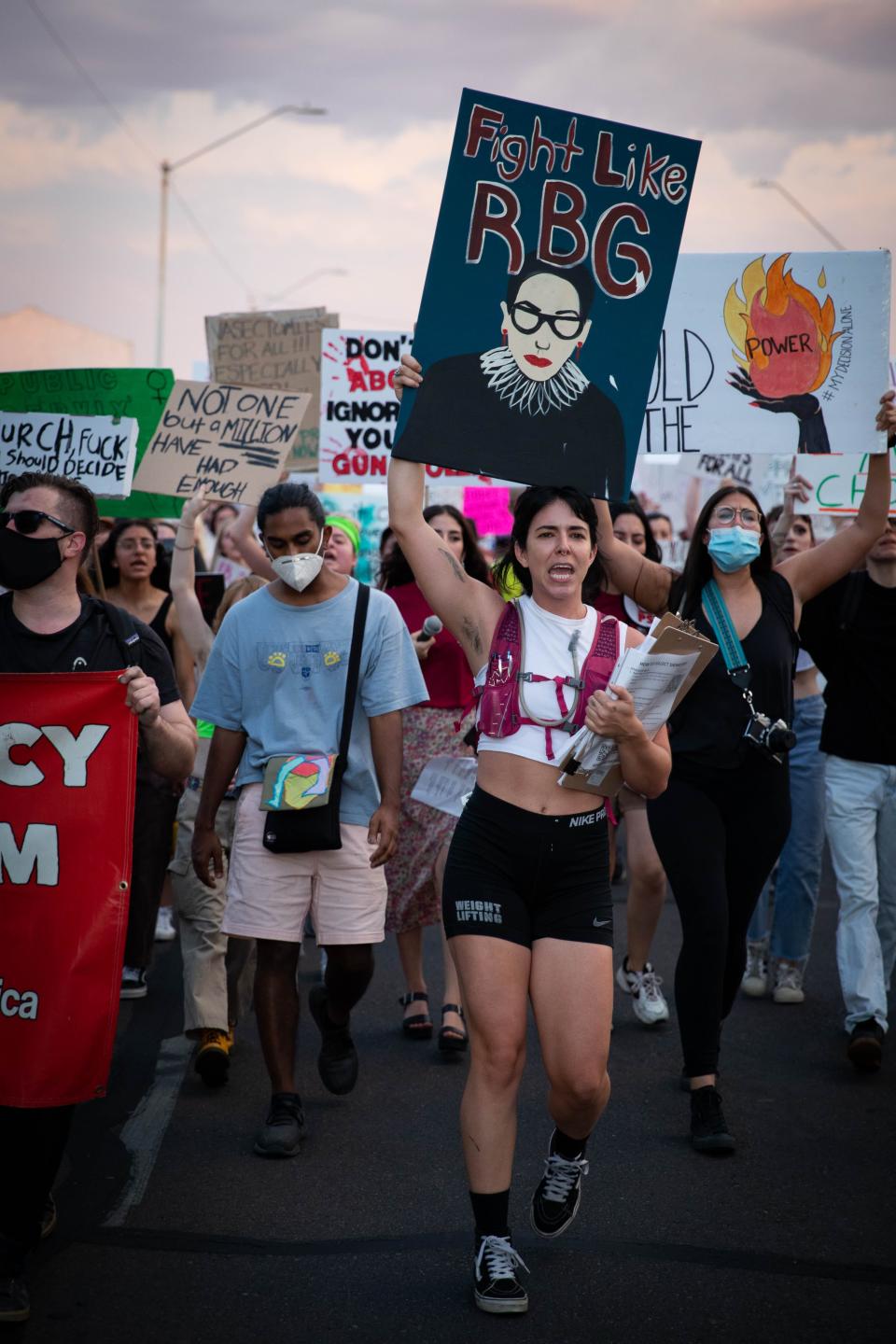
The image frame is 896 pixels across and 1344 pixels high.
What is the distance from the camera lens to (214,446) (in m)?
8.16

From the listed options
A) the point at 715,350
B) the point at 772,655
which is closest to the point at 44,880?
the point at 772,655

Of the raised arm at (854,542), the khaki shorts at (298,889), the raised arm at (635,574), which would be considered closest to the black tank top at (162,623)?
the khaki shorts at (298,889)

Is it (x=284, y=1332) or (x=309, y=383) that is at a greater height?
(x=309, y=383)

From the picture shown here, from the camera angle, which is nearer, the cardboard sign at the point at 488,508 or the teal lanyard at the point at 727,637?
the teal lanyard at the point at 727,637

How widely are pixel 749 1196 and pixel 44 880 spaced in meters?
2.40

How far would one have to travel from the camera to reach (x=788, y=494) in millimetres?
7281

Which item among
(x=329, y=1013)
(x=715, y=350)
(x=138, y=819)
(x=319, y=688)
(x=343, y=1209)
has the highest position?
(x=715, y=350)

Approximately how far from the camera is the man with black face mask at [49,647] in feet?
12.7

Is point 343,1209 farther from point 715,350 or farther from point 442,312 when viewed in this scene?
point 715,350

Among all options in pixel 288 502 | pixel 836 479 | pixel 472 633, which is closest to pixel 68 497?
pixel 472 633

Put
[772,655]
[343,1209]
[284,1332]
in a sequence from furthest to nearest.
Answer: [772,655] → [343,1209] → [284,1332]

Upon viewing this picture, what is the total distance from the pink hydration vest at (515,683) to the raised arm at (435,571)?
0.30 feet

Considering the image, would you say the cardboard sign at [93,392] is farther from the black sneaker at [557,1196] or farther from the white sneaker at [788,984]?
the black sneaker at [557,1196]

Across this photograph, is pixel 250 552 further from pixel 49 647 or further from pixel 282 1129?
pixel 49 647
